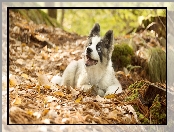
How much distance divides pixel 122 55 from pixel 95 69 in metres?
0.48

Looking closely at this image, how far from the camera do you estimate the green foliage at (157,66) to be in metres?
5.32

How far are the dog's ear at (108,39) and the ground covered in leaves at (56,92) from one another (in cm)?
38

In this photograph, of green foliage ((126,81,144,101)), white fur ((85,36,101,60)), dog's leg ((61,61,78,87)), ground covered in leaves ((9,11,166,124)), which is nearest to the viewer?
ground covered in leaves ((9,11,166,124))

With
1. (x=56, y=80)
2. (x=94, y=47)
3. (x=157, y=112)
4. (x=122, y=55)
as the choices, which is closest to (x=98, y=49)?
(x=94, y=47)

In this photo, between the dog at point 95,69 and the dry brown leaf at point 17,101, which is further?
the dog at point 95,69

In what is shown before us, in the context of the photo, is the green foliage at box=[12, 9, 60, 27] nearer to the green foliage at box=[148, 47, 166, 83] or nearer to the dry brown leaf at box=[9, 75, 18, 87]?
the dry brown leaf at box=[9, 75, 18, 87]

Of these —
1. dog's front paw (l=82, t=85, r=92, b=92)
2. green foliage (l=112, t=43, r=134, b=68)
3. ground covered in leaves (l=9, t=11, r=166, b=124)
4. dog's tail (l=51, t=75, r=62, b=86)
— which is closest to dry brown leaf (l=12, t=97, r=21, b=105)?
ground covered in leaves (l=9, t=11, r=166, b=124)

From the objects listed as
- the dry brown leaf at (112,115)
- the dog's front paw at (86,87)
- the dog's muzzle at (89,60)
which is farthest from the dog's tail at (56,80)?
the dry brown leaf at (112,115)

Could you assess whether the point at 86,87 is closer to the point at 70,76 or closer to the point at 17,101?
the point at 70,76

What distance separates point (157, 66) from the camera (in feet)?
17.5

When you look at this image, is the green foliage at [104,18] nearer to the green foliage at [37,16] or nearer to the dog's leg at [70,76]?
the green foliage at [37,16]

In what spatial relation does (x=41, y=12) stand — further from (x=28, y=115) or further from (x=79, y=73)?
(x=28, y=115)

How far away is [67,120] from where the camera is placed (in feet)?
16.1

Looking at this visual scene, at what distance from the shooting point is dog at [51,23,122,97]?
16.7ft
